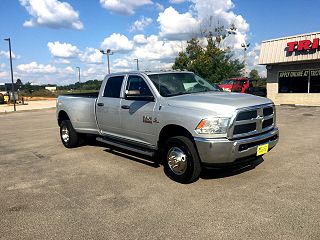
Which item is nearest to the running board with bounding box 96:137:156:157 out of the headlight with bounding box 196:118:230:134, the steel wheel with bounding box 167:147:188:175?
the steel wheel with bounding box 167:147:188:175

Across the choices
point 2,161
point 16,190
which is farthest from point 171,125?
point 2,161

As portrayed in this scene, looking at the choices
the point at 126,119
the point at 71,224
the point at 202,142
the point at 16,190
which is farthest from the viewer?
the point at 126,119

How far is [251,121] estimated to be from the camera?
5125mm

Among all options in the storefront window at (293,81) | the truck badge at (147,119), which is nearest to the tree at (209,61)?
the storefront window at (293,81)

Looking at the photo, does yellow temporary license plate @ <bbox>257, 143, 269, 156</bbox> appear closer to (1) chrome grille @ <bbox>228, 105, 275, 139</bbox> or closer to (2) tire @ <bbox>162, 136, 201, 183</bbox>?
(1) chrome grille @ <bbox>228, 105, 275, 139</bbox>

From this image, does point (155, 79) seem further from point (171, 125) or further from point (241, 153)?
point (241, 153)

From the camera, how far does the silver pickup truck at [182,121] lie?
490 cm

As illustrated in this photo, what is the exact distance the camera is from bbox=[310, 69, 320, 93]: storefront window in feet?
65.3

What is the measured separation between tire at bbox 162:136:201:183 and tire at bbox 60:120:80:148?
12.0 ft

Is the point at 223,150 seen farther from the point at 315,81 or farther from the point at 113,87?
the point at 315,81

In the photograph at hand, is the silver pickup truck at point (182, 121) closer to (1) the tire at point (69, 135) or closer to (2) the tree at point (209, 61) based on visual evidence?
(1) the tire at point (69, 135)

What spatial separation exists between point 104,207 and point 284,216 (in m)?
2.40

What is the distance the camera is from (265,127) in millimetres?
5480

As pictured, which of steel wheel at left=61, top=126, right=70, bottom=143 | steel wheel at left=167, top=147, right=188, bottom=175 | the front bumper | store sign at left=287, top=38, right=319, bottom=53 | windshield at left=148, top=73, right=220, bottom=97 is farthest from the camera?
store sign at left=287, top=38, right=319, bottom=53
